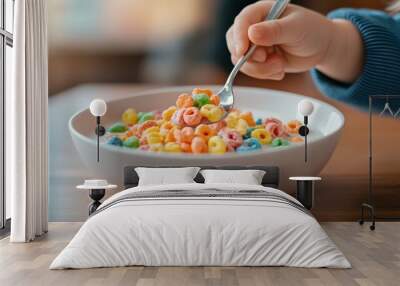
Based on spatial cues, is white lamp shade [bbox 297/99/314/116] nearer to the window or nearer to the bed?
the bed

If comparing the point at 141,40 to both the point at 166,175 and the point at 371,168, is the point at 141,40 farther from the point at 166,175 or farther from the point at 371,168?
the point at 371,168

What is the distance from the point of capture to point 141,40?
22.2 feet

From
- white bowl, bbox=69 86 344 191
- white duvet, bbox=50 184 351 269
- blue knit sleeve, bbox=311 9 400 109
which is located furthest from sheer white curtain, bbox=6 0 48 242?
blue knit sleeve, bbox=311 9 400 109

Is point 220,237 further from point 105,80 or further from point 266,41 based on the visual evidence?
point 105,80

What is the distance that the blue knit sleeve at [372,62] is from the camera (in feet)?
19.9

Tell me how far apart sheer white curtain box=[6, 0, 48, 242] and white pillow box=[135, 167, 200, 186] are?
3.24 feet

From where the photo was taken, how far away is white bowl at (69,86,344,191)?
20.6ft

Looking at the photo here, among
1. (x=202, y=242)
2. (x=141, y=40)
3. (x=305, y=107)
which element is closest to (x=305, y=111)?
(x=305, y=107)

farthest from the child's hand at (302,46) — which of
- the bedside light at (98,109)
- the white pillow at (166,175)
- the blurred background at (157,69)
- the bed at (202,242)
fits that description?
the bed at (202,242)

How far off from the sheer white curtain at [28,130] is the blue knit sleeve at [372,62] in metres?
2.95

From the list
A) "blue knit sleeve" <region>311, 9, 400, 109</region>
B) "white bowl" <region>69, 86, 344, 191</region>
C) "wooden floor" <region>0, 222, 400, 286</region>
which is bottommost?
"wooden floor" <region>0, 222, 400, 286</region>

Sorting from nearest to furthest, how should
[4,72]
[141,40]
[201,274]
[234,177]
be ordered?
[201,274] → [4,72] → [234,177] → [141,40]

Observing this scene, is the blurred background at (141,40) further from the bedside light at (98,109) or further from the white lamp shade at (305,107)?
the white lamp shade at (305,107)

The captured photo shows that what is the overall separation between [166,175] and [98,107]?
108 cm
